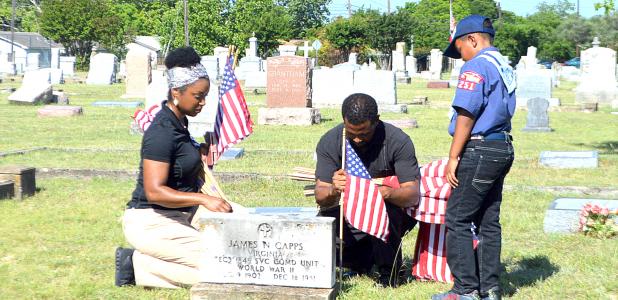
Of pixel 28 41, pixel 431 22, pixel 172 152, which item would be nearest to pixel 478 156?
pixel 172 152

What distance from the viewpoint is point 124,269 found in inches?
235

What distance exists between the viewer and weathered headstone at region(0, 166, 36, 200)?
9.31 m

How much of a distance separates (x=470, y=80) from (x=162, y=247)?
2212mm

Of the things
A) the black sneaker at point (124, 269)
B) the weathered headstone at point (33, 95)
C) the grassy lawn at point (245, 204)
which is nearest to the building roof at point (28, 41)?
the weathered headstone at point (33, 95)

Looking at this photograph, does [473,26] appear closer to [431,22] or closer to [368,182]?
[368,182]

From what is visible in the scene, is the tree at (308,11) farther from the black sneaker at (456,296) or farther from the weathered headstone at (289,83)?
the black sneaker at (456,296)

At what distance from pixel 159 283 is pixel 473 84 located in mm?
2402

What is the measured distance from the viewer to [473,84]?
516 cm

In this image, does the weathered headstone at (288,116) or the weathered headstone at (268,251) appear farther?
the weathered headstone at (288,116)

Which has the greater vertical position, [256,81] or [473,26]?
[473,26]

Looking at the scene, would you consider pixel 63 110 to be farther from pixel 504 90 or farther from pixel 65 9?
pixel 65 9

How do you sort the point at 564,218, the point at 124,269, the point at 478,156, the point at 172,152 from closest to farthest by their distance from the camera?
the point at 478,156 → the point at 172,152 → the point at 124,269 → the point at 564,218

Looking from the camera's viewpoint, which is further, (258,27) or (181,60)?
(258,27)

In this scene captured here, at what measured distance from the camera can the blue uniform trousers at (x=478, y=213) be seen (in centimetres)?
528
